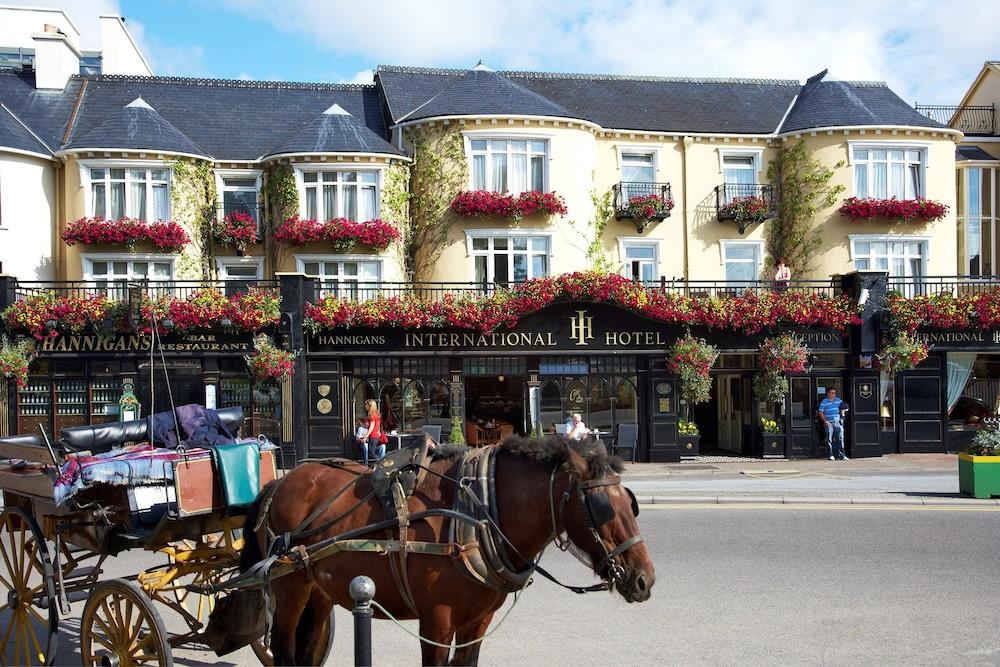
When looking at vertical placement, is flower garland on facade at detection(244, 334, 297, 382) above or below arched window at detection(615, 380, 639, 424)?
above

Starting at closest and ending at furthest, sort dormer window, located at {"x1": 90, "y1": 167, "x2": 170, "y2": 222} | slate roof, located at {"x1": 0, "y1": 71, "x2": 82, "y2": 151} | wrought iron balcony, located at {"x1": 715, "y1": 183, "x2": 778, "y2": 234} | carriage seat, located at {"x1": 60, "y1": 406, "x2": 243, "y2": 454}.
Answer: carriage seat, located at {"x1": 60, "y1": 406, "x2": 243, "y2": 454}
dormer window, located at {"x1": 90, "y1": 167, "x2": 170, "y2": 222}
slate roof, located at {"x1": 0, "y1": 71, "x2": 82, "y2": 151}
wrought iron balcony, located at {"x1": 715, "y1": 183, "x2": 778, "y2": 234}

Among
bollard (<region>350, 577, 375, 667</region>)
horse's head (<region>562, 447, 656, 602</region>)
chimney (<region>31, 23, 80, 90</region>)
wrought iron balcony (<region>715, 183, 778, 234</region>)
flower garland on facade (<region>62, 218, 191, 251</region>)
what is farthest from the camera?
chimney (<region>31, 23, 80, 90</region>)

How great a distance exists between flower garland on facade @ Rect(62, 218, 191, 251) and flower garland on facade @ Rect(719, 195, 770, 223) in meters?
16.5

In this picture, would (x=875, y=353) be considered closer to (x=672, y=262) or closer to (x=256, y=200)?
(x=672, y=262)

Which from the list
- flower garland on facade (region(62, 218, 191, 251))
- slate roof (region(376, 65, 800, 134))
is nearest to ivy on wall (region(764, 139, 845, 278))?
slate roof (region(376, 65, 800, 134))

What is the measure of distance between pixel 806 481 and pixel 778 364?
5.24 metres

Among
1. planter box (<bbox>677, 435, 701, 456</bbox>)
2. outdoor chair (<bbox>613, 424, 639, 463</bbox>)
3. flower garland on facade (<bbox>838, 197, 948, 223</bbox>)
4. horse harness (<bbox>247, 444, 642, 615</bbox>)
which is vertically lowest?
planter box (<bbox>677, 435, 701, 456</bbox>)

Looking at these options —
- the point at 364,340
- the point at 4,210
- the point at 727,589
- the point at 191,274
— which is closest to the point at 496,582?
the point at 727,589

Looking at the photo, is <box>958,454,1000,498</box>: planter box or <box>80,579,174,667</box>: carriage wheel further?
<box>958,454,1000,498</box>: planter box

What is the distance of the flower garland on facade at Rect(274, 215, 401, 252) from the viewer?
25500mm

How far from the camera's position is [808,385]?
79.7 ft

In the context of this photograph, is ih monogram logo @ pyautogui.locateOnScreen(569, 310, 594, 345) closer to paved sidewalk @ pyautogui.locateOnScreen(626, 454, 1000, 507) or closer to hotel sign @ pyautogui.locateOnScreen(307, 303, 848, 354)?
hotel sign @ pyautogui.locateOnScreen(307, 303, 848, 354)

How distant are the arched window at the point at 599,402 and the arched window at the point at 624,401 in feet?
0.72

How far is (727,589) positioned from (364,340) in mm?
15008
